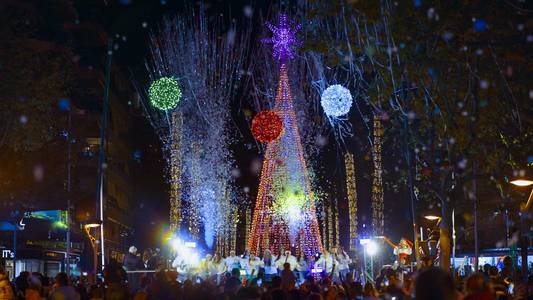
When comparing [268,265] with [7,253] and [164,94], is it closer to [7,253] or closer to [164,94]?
[164,94]

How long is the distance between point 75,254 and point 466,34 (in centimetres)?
3499

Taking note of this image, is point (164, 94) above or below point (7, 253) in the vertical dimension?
above

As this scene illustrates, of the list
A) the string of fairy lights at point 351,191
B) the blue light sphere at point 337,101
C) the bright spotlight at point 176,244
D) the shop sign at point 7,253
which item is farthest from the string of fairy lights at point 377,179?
the shop sign at point 7,253

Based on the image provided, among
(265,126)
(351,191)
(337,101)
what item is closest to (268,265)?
(265,126)

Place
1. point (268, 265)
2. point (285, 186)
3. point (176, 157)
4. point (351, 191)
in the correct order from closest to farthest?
point (268, 265) → point (285, 186) → point (351, 191) → point (176, 157)

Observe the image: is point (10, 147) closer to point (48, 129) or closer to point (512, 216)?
point (48, 129)

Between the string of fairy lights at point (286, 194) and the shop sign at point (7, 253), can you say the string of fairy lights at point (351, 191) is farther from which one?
the shop sign at point (7, 253)

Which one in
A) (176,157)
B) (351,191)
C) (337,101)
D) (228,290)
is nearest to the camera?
(228,290)

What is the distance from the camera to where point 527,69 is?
16.1m

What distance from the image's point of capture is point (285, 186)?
3422 centimetres

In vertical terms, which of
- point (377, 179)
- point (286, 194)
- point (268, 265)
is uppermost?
point (377, 179)

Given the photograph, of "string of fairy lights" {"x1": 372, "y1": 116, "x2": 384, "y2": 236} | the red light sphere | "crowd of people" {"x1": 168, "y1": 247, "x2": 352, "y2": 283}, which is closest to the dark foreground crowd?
the red light sphere

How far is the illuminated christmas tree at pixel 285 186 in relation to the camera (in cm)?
3234

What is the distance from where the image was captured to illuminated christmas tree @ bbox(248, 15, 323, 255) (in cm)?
3234
